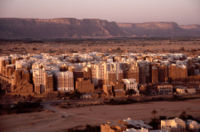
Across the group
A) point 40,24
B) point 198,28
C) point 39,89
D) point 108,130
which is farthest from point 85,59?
point 198,28

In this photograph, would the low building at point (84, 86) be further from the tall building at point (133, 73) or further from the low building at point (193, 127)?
the low building at point (193, 127)

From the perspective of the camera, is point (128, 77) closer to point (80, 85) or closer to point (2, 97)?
point (80, 85)

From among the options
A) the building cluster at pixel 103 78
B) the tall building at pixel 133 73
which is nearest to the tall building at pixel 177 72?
the building cluster at pixel 103 78

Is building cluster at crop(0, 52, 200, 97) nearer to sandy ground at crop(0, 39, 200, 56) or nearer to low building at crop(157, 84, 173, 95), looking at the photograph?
low building at crop(157, 84, 173, 95)

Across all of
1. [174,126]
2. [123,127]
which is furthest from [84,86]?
[174,126]

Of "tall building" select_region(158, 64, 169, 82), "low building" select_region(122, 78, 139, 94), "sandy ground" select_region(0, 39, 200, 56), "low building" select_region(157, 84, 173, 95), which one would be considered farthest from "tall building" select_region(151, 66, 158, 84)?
"sandy ground" select_region(0, 39, 200, 56)

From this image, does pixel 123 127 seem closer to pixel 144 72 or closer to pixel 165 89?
pixel 165 89
